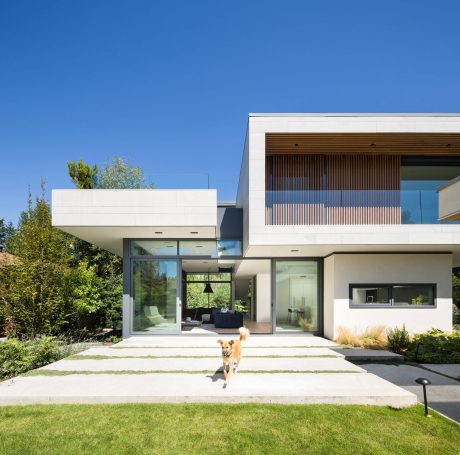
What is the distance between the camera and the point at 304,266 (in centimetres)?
1260

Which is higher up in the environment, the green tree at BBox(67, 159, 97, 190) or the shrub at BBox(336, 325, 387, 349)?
the green tree at BBox(67, 159, 97, 190)

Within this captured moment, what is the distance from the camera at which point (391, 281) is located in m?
11.2

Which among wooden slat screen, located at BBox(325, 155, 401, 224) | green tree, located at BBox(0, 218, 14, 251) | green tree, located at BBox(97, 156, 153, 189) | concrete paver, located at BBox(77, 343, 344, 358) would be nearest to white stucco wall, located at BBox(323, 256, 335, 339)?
wooden slat screen, located at BBox(325, 155, 401, 224)

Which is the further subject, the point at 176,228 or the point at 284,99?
the point at 284,99

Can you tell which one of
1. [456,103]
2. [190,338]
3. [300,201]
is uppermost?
[456,103]

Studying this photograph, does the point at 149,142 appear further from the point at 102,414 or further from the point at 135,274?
the point at 102,414

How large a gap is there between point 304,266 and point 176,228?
200 inches

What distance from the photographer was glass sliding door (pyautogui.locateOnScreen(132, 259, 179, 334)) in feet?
40.0

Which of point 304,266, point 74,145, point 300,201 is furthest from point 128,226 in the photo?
point 74,145

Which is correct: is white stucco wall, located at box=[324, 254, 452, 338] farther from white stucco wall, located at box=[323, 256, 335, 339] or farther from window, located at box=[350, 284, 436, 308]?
window, located at box=[350, 284, 436, 308]

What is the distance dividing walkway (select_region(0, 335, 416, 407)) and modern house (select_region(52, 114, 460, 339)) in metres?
2.78

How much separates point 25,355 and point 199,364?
4041mm

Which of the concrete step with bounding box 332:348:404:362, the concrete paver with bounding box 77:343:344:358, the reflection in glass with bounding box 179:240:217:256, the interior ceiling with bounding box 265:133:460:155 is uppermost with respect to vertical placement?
the interior ceiling with bounding box 265:133:460:155

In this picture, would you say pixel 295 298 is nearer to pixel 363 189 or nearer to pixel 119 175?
pixel 363 189
